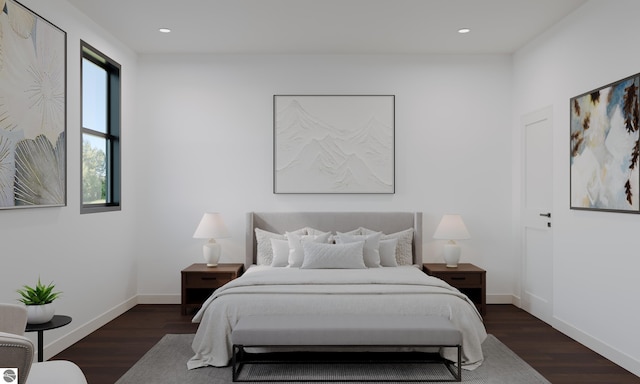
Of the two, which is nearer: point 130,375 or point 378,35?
point 130,375

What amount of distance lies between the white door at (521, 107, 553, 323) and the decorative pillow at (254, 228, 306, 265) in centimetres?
246

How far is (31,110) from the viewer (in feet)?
11.7

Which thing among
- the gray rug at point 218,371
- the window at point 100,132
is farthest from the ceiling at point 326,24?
the gray rug at point 218,371

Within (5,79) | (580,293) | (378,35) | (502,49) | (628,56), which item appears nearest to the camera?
(5,79)

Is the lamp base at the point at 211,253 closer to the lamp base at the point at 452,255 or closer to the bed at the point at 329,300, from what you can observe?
the bed at the point at 329,300

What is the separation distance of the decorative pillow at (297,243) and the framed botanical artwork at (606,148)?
2392 millimetres

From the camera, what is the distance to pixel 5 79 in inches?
130

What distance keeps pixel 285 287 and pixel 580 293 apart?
2.54m

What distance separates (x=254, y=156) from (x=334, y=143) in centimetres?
95

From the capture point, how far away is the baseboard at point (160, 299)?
575cm

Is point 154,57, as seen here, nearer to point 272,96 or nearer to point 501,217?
point 272,96

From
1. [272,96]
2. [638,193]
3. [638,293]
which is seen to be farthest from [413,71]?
[638,293]

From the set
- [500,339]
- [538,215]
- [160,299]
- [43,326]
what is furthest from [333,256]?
[43,326]

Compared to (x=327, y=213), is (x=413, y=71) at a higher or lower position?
higher
